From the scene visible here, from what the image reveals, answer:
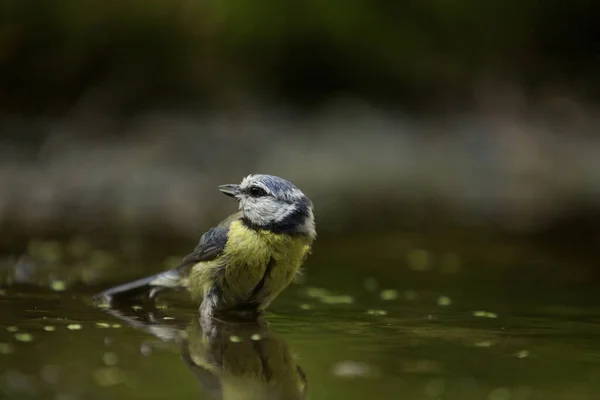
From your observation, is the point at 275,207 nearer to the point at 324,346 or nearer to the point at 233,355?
the point at 324,346

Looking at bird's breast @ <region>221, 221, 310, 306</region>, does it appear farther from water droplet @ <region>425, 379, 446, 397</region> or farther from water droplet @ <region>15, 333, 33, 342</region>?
water droplet @ <region>425, 379, 446, 397</region>

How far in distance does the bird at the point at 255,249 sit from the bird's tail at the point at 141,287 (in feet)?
0.83

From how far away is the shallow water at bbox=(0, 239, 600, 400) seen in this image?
12.3ft

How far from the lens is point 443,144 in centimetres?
1505

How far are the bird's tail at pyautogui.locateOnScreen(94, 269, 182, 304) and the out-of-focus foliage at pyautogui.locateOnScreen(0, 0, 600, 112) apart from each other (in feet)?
29.8

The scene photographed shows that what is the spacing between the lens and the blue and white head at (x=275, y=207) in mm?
5230

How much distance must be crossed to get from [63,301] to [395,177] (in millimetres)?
8206

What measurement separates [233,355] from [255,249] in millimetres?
883

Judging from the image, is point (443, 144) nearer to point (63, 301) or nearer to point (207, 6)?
point (207, 6)

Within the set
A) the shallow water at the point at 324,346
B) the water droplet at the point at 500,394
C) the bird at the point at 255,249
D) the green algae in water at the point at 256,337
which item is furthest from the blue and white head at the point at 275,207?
the water droplet at the point at 500,394

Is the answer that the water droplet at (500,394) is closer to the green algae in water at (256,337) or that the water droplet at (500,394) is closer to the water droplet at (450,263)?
the green algae in water at (256,337)

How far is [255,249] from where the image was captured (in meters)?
5.17

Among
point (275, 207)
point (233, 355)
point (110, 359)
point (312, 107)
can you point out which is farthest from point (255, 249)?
point (312, 107)

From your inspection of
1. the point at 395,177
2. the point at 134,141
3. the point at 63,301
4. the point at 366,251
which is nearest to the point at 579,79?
the point at 395,177
